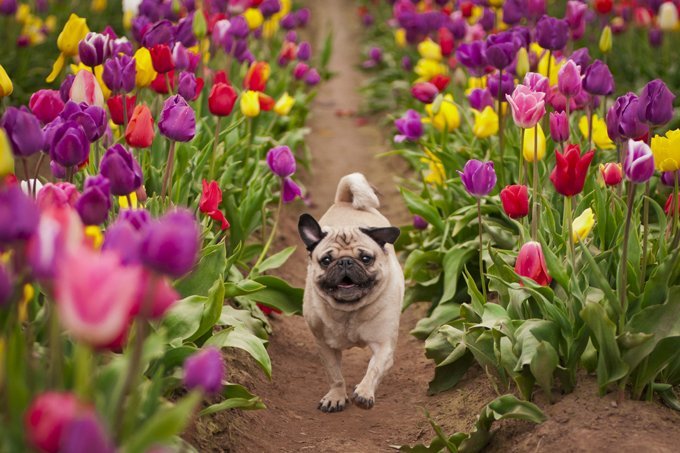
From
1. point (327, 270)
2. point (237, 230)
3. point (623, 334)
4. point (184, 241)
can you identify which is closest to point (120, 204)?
point (327, 270)

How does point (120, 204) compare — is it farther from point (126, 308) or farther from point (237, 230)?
point (126, 308)

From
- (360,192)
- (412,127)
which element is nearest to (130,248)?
(360,192)

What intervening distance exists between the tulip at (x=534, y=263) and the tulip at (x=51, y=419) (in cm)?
261

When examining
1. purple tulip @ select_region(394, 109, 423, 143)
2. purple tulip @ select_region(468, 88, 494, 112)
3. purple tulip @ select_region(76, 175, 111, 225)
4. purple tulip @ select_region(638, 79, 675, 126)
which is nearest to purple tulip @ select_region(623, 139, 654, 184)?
purple tulip @ select_region(638, 79, 675, 126)

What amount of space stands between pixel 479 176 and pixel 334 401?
1.38 meters

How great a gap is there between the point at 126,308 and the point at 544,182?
4.55 m

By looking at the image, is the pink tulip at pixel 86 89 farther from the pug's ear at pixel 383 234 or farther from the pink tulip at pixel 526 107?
the pink tulip at pixel 526 107

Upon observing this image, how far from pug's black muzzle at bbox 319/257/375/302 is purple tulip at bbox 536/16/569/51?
1.99 m

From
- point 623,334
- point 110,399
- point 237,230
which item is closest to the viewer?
point 110,399

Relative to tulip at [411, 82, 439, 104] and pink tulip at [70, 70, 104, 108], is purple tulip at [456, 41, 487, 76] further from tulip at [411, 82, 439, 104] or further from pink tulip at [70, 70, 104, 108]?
pink tulip at [70, 70, 104, 108]

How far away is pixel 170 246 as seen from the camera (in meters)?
2.33

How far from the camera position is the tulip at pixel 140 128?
4574mm

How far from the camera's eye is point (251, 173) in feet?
24.5

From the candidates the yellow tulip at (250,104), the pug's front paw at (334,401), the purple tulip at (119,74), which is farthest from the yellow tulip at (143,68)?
the pug's front paw at (334,401)
